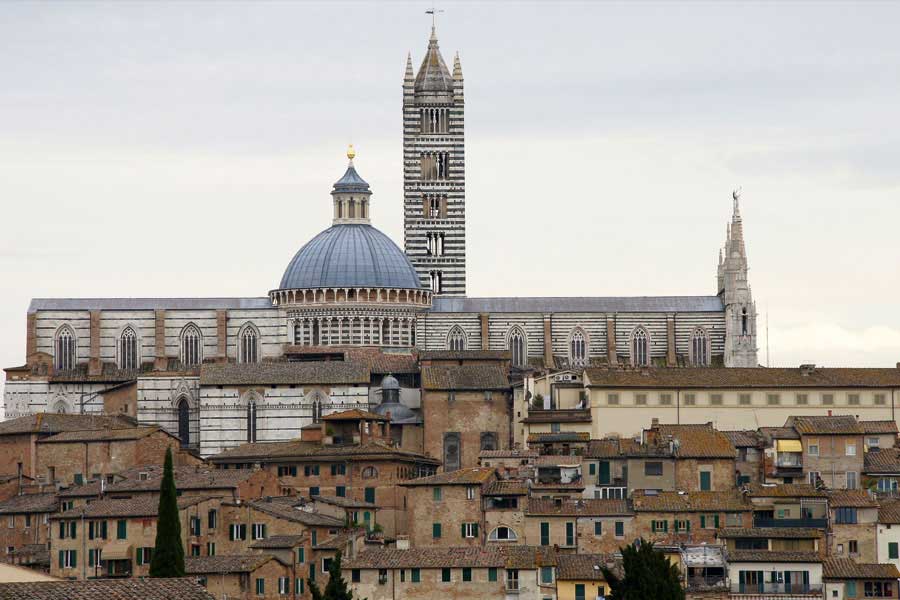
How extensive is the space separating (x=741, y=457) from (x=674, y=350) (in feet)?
78.0

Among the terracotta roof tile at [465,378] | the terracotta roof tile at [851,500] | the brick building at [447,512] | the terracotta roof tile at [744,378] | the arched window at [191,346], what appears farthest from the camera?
the arched window at [191,346]

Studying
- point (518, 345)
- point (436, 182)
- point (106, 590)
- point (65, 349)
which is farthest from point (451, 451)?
point (106, 590)

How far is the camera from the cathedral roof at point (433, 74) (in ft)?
388

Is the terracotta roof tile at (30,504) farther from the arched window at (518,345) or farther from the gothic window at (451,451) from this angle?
the arched window at (518,345)

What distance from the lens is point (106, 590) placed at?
142 ft

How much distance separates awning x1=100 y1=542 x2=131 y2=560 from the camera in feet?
243

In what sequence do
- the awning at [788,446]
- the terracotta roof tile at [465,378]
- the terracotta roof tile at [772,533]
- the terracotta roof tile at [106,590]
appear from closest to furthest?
1. the terracotta roof tile at [106,590]
2. the terracotta roof tile at [772,533]
3. the awning at [788,446]
4. the terracotta roof tile at [465,378]

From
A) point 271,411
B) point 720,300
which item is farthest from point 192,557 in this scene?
Answer: point 720,300

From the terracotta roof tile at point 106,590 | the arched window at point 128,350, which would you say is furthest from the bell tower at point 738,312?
the terracotta roof tile at point 106,590

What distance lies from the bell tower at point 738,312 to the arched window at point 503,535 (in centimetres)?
3166

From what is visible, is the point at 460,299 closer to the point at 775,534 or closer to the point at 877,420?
the point at 877,420

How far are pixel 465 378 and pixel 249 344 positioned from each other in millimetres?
15514

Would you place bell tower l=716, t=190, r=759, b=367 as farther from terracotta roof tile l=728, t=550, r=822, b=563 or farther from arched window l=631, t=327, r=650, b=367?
terracotta roof tile l=728, t=550, r=822, b=563

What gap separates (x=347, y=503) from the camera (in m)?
81.6
